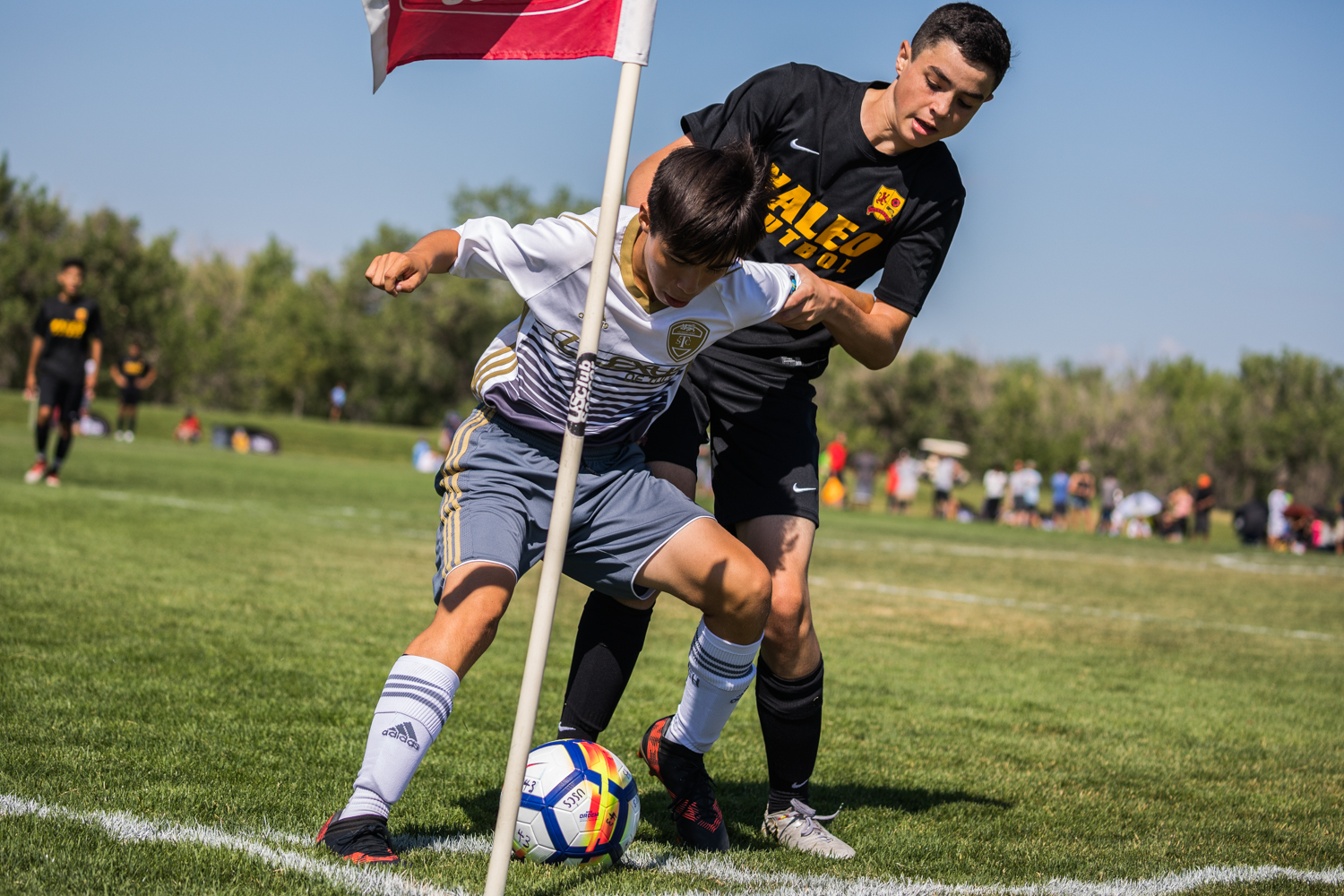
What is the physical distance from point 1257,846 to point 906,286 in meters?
2.13

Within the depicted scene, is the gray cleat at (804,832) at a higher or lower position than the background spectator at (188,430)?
higher

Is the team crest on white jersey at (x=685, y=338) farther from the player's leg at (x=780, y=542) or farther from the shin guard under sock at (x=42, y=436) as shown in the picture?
the shin guard under sock at (x=42, y=436)

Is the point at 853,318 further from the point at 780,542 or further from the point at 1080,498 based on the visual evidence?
the point at 1080,498

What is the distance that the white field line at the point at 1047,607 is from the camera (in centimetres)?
1045

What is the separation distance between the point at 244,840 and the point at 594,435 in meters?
1.38

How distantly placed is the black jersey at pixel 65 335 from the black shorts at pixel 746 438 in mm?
10424

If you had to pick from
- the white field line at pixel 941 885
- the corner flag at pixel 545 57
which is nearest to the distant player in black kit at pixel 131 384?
the corner flag at pixel 545 57

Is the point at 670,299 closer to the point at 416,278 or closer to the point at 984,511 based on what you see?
the point at 416,278

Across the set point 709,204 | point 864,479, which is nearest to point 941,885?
point 709,204

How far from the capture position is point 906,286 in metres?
3.71

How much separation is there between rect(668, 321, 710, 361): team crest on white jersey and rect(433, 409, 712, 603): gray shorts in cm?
35

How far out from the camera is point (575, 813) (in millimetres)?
3094

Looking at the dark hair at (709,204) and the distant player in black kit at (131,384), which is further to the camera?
the distant player in black kit at (131,384)

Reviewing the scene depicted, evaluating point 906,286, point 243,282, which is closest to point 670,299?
point 906,286
